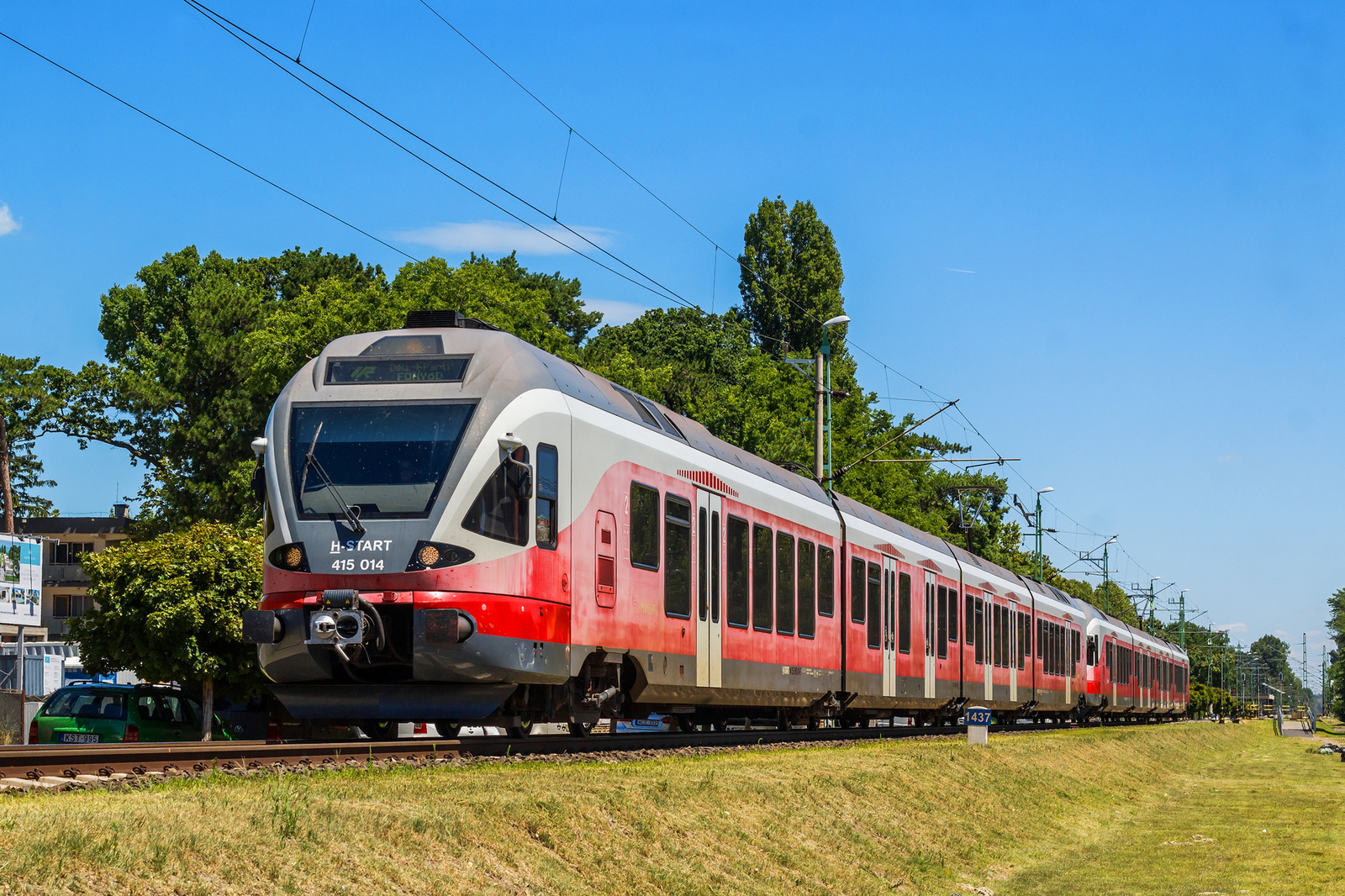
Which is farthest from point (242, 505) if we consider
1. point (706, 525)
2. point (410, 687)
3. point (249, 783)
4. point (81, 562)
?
point (249, 783)

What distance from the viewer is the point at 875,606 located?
85.5 ft

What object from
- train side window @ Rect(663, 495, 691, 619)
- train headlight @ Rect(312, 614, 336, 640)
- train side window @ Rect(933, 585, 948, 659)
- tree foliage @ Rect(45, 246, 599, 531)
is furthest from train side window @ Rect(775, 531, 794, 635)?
tree foliage @ Rect(45, 246, 599, 531)

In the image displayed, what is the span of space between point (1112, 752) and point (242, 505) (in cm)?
3445

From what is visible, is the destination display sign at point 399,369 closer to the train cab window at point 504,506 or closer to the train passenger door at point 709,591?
the train cab window at point 504,506

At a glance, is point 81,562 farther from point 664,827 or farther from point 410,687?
point 664,827

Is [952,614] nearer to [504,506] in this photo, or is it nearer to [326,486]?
[504,506]

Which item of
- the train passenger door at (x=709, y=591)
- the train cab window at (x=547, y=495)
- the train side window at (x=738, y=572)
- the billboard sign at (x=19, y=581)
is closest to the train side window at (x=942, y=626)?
the train side window at (x=738, y=572)

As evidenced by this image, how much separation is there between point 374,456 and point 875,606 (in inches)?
539

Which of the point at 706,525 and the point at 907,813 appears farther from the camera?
the point at 706,525

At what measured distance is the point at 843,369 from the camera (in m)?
81.5

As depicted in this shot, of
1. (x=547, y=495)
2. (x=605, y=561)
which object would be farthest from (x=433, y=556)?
(x=605, y=561)

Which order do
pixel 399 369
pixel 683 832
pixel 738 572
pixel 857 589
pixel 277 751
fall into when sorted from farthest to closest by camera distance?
1. pixel 857 589
2. pixel 738 572
3. pixel 399 369
4. pixel 277 751
5. pixel 683 832

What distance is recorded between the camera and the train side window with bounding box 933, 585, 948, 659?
99.7 feet

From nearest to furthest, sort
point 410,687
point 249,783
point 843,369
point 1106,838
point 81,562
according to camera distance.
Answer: point 249,783
point 410,687
point 1106,838
point 81,562
point 843,369
